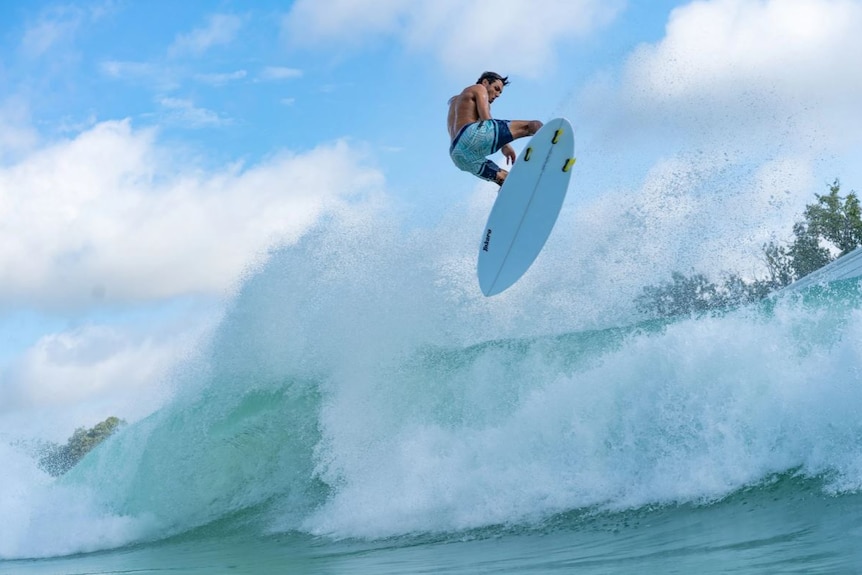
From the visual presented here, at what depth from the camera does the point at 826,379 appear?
18.8 ft

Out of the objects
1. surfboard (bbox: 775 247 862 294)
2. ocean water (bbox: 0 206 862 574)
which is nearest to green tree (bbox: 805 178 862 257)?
surfboard (bbox: 775 247 862 294)

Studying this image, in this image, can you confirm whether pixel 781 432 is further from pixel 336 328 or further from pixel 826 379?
pixel 336 328

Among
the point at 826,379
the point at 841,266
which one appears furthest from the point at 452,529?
the point at 841,266

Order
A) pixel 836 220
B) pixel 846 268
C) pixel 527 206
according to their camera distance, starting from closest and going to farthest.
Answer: pixel 527 206, pixel 846 268, pixel 836 220

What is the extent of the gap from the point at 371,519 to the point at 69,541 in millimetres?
4803

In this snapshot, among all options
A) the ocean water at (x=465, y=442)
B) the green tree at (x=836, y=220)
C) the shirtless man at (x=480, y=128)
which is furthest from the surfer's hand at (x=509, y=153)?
the green tree at (x=836, y=220)

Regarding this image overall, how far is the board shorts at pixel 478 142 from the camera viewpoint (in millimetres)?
6441

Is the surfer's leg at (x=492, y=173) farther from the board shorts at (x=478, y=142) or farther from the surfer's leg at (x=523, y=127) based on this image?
the surfer's leg at (x=523, y=127)

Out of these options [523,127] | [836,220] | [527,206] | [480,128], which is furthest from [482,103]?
[836,220]

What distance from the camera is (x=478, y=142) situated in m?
6.47

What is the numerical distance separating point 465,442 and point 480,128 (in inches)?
99.7

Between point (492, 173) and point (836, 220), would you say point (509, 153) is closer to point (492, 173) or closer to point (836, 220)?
point (492, 173)

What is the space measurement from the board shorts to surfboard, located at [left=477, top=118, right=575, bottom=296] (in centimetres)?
33

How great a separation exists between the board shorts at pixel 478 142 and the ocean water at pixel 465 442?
1934 millimetres
